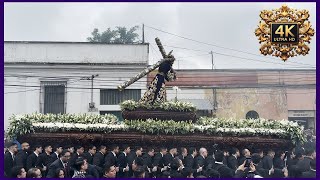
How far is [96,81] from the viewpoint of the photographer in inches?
879

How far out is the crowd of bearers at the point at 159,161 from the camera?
1102 centimetres

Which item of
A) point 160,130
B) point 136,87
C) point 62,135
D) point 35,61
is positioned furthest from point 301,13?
point 35,61

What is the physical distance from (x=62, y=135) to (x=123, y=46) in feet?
35.8

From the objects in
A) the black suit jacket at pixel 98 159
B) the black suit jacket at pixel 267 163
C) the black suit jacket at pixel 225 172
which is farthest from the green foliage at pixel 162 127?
the black suit jacket at pixel 267 163

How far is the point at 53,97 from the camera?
22.3 metres

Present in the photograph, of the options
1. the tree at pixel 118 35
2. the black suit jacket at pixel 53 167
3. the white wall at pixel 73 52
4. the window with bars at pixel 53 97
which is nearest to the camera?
the black suit jacket at pixel 53 167

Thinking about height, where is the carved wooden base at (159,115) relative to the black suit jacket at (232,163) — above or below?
above

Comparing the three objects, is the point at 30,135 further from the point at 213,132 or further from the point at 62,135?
the point at 213,132

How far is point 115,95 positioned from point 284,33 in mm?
12230

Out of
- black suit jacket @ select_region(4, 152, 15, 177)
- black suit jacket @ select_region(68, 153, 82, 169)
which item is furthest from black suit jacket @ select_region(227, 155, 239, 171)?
black suit jacket @ select_region(4, 152, 15, 177)

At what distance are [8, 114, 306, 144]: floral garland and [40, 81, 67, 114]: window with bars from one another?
29.7 feet

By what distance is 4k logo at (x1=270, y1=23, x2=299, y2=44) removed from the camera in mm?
11070

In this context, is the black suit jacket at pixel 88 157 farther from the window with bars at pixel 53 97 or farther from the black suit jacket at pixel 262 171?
the window with bars at pixel 53 97

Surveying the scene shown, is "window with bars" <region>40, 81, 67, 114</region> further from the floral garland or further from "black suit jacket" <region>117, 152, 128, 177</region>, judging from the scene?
"black suit jacket" <region>117, 152, 128, 177</region>
